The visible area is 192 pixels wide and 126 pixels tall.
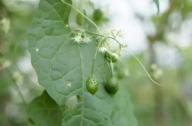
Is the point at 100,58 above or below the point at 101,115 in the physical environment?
above

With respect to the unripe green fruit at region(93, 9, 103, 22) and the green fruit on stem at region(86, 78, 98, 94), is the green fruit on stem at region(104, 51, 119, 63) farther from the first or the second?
the unripe green fruit at region(93, 9, 103, 22)

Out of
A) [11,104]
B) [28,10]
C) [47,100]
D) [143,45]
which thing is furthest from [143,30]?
[47,100]

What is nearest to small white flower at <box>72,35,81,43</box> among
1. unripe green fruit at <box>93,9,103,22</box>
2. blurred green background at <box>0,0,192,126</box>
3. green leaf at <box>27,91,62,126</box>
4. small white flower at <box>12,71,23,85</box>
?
green leaf at <box>27,91,62,126</box>

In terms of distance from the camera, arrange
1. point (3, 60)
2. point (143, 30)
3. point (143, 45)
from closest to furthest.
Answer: point (3, 60) < point (143, 30) < point (143, 45)

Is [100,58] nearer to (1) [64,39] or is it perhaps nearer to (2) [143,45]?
(1) [64,39]

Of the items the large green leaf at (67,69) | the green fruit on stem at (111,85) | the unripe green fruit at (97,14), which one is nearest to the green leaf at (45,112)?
the large green leaf at (67,69)
